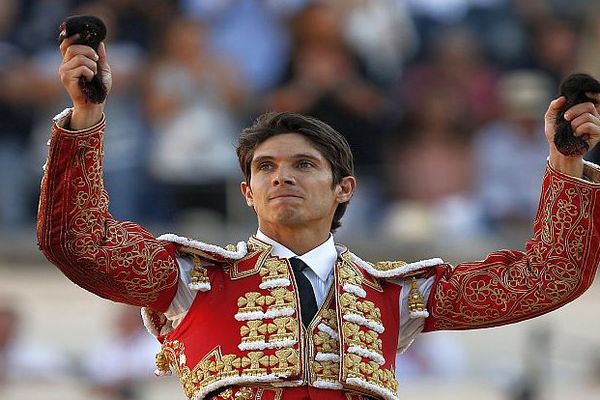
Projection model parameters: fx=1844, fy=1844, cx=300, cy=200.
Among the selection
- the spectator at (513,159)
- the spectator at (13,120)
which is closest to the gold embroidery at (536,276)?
the spectator at (513,159)

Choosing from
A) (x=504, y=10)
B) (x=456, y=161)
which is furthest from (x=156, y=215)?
(x=504, y=10)

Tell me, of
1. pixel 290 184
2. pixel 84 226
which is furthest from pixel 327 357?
pixel 84 226

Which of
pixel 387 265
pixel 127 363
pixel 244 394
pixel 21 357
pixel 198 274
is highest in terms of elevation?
pixel 21 357

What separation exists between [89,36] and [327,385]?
1092mm

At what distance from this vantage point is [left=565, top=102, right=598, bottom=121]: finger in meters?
4.91

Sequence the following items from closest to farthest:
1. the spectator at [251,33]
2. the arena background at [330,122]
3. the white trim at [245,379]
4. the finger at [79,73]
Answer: the finger at [79,73], the white trim at [245,379], the arena background at [330,122], the spectator at [251,33]

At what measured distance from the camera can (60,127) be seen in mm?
4602

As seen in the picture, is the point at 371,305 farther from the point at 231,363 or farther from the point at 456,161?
the point at 456,161

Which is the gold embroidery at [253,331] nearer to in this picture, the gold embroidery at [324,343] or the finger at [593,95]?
the gold embroidery at [324,343]

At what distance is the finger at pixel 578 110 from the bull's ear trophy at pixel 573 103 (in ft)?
0.05

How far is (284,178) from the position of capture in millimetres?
4906

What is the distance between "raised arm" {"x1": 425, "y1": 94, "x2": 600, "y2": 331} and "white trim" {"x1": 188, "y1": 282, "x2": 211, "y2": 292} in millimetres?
637

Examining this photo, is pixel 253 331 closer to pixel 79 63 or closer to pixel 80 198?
pixel 80 198

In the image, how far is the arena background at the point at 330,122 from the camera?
10109mm
